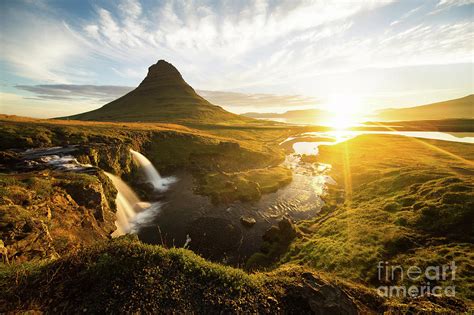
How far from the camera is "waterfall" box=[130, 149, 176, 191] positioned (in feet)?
166

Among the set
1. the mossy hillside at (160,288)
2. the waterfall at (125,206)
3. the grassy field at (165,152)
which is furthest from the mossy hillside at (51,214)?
the grassy field at (165,152)

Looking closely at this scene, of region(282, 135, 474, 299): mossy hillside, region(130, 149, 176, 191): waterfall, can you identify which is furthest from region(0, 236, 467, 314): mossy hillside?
region(130, 149, 176, 191): waterfall

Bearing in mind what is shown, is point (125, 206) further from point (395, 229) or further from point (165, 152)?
point (395, 229)

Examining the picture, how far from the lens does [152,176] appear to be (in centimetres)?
5334

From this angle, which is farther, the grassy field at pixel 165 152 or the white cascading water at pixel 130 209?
the grassy field at pixel 165 152

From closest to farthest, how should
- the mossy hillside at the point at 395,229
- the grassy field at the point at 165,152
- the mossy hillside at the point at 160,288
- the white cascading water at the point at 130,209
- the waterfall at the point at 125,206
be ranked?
1. the mossy hillside at the point at 160,288
2. the mossy hillside at the point at 395,229
3. the waterfall at the point at 125,206
4. the white cascading water at the point at 130,209
5. the grassy field at the point at 165,152

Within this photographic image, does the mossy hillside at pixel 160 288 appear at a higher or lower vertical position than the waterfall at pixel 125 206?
higher

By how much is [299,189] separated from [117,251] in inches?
1852

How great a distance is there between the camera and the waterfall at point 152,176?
5053 cm

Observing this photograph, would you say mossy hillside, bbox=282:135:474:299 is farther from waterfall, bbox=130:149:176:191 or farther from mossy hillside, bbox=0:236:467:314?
waterfall, bbox=130:149:176:191

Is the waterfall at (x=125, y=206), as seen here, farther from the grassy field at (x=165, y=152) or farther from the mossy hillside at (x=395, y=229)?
the mossy hillside at (x=395, y=229)

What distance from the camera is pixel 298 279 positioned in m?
12.6

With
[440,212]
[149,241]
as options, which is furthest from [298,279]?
[440,212]

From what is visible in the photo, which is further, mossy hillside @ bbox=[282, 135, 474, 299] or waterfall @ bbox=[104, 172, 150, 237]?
waterfall @ bbox=[104, 172, 150, 237]
